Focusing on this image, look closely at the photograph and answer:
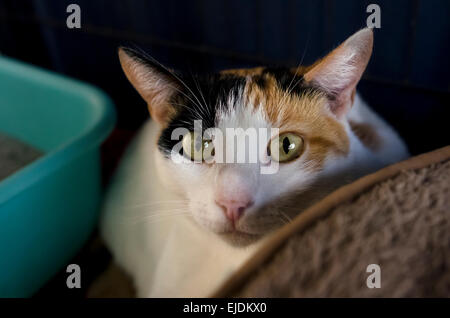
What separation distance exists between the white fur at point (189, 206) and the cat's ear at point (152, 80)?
0.10 metres

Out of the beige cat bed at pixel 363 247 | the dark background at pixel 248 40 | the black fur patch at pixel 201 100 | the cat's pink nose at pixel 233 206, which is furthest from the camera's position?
the dark background at pixel 248 40

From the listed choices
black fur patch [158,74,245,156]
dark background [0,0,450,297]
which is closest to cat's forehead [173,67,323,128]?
black fur patch [158,74,245,156]

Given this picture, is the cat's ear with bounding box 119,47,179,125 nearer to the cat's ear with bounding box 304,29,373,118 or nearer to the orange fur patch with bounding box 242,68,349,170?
the orange fur patch with bounding box 242,68,349,170

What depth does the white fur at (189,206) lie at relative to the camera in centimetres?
75

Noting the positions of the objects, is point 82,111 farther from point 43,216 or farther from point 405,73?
point 405,73

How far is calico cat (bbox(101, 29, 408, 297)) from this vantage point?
2.42ft

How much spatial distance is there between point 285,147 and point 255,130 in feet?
0.22

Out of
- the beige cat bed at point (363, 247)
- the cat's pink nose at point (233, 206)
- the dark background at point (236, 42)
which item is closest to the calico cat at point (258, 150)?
the cat's pink nose at point (233, 206)

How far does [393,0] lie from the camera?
3.90ft

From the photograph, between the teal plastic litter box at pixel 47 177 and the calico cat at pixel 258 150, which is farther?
the teal plastic litter box at pixel 47 177

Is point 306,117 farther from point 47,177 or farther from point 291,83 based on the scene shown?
point 47,177

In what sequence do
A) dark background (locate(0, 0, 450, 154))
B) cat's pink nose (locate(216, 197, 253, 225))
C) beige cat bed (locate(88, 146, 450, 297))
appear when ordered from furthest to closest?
1. dark background (locate(0, 0, 450, 154))
2. cat's pink nose (locate(216, 197, 253, 225))
3. beige cat bed (locate(88, 146, 450, 297))

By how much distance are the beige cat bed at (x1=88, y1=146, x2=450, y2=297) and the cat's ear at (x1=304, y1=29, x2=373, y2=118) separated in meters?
0.22

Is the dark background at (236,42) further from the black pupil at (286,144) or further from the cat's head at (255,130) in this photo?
the black pupil at (286,144)
